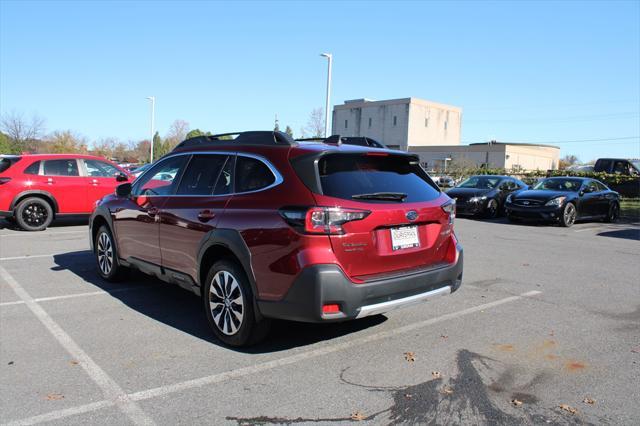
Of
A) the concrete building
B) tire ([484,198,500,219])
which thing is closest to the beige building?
the concrete building

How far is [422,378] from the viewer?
12.9 feet

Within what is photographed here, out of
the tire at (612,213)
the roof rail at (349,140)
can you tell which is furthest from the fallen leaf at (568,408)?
the tire at (612,213)

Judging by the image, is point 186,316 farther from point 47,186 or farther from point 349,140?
point 47,186

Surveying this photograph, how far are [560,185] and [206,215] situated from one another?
14.8 meters

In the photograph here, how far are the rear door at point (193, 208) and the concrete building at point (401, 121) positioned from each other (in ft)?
294

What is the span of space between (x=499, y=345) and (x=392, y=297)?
4.09 ft

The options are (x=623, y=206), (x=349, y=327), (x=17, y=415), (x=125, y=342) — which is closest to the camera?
(x=17, y=415)

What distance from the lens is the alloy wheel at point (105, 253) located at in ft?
22.0

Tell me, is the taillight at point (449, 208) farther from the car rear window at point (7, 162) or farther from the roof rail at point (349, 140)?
the car rear window at point (7, 162)

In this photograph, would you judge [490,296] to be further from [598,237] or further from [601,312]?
[598,237]

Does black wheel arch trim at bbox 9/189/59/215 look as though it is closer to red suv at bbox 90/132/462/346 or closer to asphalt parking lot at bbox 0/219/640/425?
asphalt parking lot at bbox 0/219/640/425

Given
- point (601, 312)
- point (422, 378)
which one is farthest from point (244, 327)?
point (601, 312)

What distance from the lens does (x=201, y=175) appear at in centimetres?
512

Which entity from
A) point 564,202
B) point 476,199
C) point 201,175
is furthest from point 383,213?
point 476,199
